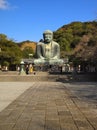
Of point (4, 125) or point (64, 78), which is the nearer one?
point (4, 125)

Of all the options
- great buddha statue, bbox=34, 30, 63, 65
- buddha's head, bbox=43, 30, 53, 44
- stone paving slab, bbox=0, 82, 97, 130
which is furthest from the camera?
great buddha statue, bbox=34, 30, 63, 65

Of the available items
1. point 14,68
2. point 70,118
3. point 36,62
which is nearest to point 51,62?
point 36,62

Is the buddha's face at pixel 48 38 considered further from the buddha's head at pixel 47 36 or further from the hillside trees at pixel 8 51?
the hillside trees at pixel 8 51

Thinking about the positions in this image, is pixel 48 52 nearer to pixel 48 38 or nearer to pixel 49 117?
pixel 48 38

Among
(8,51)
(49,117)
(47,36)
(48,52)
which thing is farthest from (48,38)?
(8,51)

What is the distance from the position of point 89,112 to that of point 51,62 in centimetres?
2449

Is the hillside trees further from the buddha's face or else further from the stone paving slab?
the stone paving slab

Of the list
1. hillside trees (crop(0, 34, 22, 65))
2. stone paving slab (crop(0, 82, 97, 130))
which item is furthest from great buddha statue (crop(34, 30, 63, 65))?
hillside trees (crop(0, 34, 22, 65))

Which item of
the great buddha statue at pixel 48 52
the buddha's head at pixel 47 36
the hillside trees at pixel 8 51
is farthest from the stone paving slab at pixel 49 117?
the hillside trees at pixel 8 51

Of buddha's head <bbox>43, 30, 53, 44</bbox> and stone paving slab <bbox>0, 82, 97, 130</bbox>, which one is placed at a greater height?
buddha's head <bbox>43, 30, 53, 44</bbox>

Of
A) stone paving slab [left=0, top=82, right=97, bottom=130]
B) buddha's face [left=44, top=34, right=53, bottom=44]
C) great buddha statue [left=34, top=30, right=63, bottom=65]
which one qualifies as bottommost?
stone paving slab [left=0, top=82, right=97, bottom=130]

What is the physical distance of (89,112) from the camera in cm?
1020

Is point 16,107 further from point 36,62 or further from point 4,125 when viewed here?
point 36,62

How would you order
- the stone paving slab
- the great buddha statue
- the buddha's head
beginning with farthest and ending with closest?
the great buddha statue, the buddha's head, the stone paving slab
